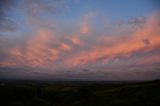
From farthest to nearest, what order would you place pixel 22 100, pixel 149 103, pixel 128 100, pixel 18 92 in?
1. pixel 18 92
2. pixel 22 100
3. pixel 128 100
4. pixel 149 103

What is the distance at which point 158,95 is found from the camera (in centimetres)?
5731

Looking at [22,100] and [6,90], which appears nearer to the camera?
[22,100]

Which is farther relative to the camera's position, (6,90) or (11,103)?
(6,90)

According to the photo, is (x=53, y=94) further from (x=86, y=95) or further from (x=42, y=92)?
(x=86, y=95)

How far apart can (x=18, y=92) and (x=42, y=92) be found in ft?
28.2

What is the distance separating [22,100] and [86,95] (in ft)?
66.1

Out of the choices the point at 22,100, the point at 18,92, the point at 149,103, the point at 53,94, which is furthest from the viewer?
the point at 53,94

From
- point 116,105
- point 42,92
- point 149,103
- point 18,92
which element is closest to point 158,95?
point 149,103

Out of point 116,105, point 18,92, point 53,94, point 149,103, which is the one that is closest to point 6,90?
point 18,92

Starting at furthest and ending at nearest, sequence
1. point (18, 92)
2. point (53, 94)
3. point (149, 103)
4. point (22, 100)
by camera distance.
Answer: point (53, 94) → point (18, 92) → point (22, 100) → point (149, 103)

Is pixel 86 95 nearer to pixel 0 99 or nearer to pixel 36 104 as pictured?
pixel 36 104

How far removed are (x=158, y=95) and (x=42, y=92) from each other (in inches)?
1478

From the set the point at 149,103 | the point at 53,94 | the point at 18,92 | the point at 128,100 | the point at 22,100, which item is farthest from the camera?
the point at 53,94

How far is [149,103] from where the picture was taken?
2002 inches
